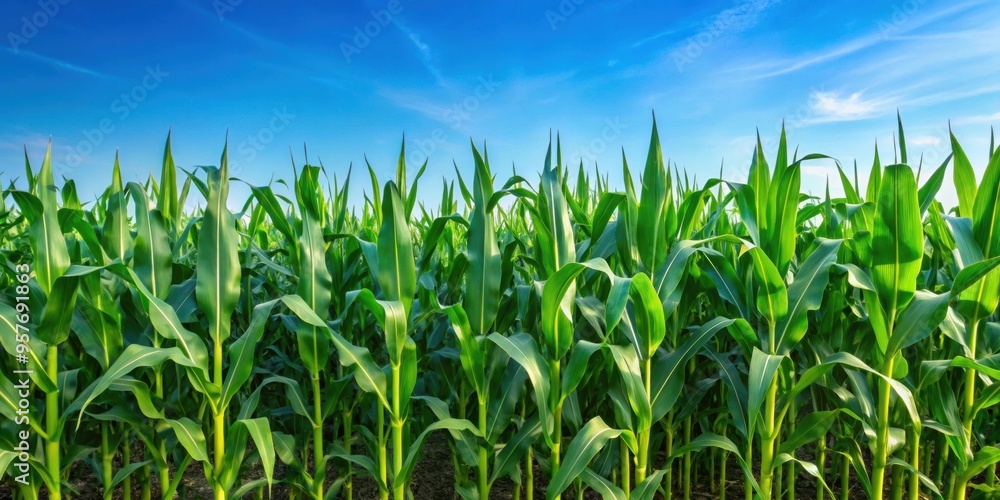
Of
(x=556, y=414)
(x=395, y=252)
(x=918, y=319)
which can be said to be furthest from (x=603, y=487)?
(x=918, y=319)

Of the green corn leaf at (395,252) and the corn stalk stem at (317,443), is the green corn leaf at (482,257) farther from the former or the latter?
the corn stalk stem at (317,443)

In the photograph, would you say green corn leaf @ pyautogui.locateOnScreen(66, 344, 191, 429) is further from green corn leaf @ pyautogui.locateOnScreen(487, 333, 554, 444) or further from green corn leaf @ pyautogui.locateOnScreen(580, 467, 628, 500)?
green corn leaf @ pyautogui.locateOnScreen(580, 467, 628, 500)

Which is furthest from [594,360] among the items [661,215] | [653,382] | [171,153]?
[171,153]

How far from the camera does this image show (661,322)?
2.16 m

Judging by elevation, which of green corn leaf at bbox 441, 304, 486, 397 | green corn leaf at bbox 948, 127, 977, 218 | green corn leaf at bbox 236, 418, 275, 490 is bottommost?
green corn leaf at bbox 236, 418, 275, 490

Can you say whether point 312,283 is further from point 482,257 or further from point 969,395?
point 969,395

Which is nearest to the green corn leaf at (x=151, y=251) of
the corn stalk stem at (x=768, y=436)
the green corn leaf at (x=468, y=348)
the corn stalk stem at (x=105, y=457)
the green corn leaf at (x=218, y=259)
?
the green corn leaf at (x=218, y=259)

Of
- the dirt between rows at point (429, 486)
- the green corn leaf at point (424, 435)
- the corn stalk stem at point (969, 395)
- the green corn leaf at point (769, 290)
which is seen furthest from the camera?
the dirt between rows at point (429, 486)

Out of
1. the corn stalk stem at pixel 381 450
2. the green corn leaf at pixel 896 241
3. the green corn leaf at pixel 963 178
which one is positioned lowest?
the corn stalk stem at pixel 381 450

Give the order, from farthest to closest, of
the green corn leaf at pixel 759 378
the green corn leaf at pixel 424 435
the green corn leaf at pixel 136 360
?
the green corn leaf at pixel 424 435, the green corn leaf at pixel 759 378, the green corn leaf at pixel 136 360

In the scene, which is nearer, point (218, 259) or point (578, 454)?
point (578, 454)

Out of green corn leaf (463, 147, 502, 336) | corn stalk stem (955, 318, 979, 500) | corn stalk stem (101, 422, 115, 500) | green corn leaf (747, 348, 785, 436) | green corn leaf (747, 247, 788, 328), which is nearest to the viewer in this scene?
green corn leaf (747, 348, 785, 436)

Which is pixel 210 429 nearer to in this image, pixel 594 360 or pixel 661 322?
pixel 594 360

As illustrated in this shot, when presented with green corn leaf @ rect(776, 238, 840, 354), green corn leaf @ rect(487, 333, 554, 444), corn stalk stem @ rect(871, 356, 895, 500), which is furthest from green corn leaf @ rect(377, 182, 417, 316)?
corn stalk stem @ rect(871, 356, 895, 500)
